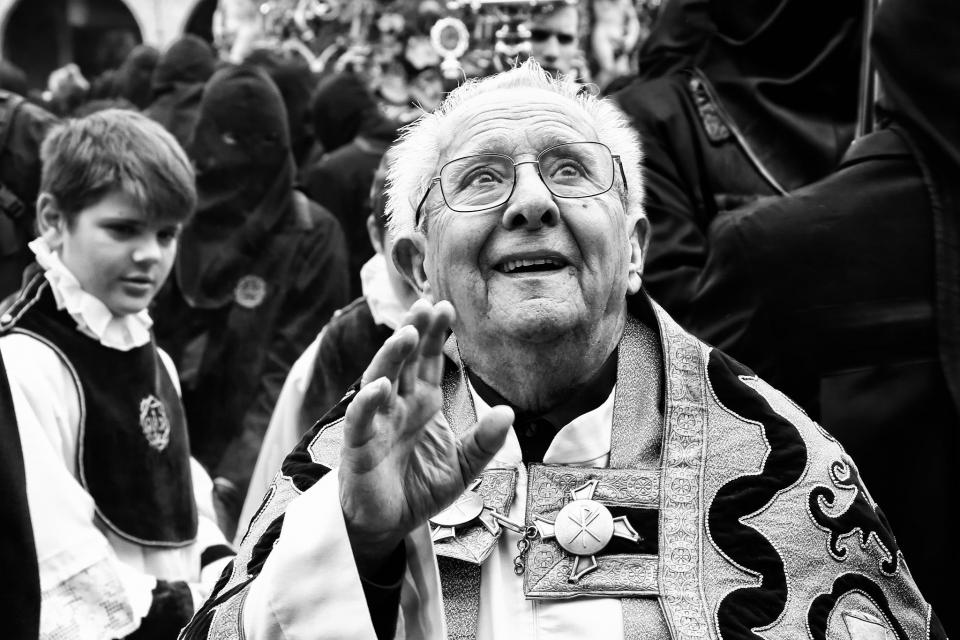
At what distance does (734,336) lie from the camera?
3.67 m

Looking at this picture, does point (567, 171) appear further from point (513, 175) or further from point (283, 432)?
point (283, 432)

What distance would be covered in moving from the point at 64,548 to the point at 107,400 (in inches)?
21.1

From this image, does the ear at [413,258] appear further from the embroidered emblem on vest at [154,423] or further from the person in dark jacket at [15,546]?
the embroidered emblem on vest at [154,423]

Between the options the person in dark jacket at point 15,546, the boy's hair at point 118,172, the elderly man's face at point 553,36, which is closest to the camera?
the person in dark jacket at point 15,546

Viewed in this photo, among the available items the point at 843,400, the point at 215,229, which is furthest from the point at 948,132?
the point at 215,229

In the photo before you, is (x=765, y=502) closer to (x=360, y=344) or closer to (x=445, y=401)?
(x=445, y=401)

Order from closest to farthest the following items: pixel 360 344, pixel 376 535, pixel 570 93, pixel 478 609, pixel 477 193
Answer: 1. pixel 376 535
2. pixel 478 609
3. pixel 477 193
4. pixel 570 93
5. pixel 360 344

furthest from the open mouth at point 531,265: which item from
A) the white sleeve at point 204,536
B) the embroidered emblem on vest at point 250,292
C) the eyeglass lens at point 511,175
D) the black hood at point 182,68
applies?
the black hood at point 182,68

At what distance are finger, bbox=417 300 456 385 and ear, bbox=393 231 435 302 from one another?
2.44 feet

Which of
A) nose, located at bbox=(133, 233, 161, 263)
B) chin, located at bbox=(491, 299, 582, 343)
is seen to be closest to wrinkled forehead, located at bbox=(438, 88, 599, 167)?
chin, located at bbox=(491, 299, 582, 343)

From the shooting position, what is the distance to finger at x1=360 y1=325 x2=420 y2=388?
7.88 feet

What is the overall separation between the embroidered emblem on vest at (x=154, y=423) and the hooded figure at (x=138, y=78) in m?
7.39

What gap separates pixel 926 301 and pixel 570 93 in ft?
3.08

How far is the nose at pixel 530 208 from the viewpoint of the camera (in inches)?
116
